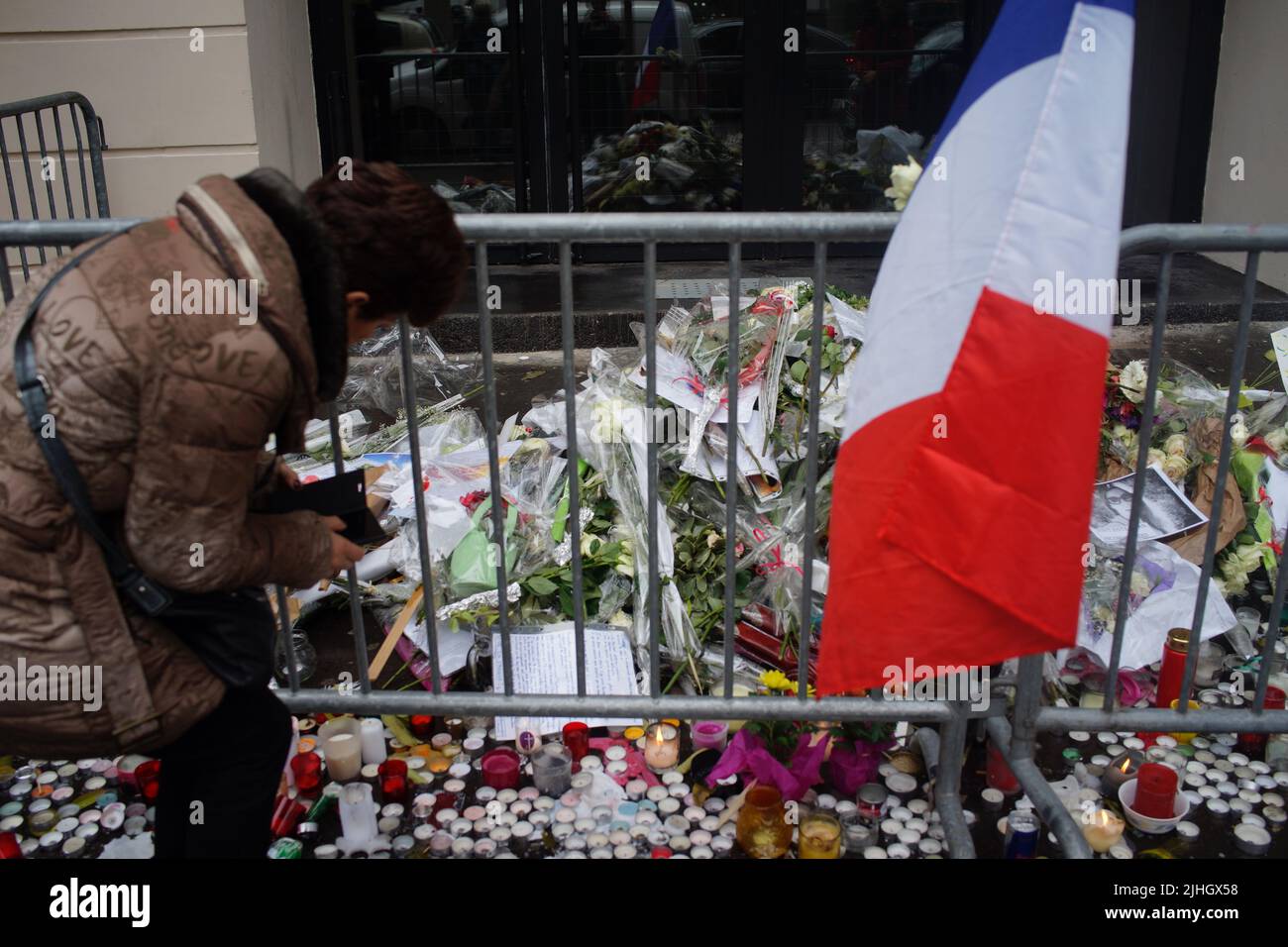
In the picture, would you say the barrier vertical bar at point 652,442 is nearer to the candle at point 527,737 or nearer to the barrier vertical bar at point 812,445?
the barrier vertical bar at point 812,445

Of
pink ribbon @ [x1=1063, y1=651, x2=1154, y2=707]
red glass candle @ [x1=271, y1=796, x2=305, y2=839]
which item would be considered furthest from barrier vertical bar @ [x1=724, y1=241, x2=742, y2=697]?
Answer: pink ribbon @ [x1=1063, y1=651, x2=1154, y2=707]

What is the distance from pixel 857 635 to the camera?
88.5 inches

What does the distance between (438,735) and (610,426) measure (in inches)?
43.9

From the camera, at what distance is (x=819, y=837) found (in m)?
2.70

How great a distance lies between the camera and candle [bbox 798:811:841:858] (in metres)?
2.69

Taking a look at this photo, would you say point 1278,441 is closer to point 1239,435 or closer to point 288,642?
point 1239,435

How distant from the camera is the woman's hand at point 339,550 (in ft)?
6.89

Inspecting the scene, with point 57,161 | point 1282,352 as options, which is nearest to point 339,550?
point 1282,352

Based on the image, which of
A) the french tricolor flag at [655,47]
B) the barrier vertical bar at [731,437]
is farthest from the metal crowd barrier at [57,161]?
the barrier vertical bar at [731,437]

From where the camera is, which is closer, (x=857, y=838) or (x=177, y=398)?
(x=177, y=398)

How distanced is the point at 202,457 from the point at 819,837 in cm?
170

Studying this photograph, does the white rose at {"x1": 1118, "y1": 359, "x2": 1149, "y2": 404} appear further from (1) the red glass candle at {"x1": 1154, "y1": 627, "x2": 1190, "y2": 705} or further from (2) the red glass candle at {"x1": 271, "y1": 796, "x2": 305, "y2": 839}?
(2) the red glass candle at {"x1": 271, "y1": 796, "x2": 305, "y2": 839}

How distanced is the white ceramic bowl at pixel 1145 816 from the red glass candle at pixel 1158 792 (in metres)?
0.01

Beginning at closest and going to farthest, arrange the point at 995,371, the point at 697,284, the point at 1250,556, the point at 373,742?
the point at 995,371
the point at 373,742
the point at 1250,556
the point at 697,284
